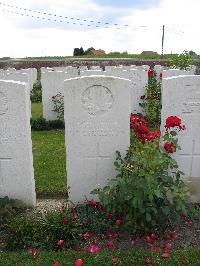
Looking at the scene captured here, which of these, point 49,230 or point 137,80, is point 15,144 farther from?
point 137,80

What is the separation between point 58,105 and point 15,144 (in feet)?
18.1

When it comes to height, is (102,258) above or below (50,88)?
below

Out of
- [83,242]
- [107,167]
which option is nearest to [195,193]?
[107,167]

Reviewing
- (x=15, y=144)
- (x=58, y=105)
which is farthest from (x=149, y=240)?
(x=58, y=105)

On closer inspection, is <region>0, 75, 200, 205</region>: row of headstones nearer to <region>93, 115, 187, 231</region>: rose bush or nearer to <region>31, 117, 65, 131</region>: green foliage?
<region>93, 115, 187, 231</region>: rose bush

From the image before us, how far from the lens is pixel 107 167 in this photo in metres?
4.96

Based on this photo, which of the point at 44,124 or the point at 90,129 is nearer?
the point at 90,129

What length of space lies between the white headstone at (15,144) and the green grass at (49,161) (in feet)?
2.63

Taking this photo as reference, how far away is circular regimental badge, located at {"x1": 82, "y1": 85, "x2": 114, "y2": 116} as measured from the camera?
4.72 m

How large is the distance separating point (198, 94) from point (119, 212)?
1694 millimetres

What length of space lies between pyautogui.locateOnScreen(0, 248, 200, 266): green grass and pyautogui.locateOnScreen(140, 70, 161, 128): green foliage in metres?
5.91

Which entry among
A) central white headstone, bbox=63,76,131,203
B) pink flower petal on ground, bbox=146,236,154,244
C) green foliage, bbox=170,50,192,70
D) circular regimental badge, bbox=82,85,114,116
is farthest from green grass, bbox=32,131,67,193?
green foliage, bbox=170,50,192,70

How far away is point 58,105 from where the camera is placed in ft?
33.8

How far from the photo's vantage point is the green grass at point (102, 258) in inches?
147
